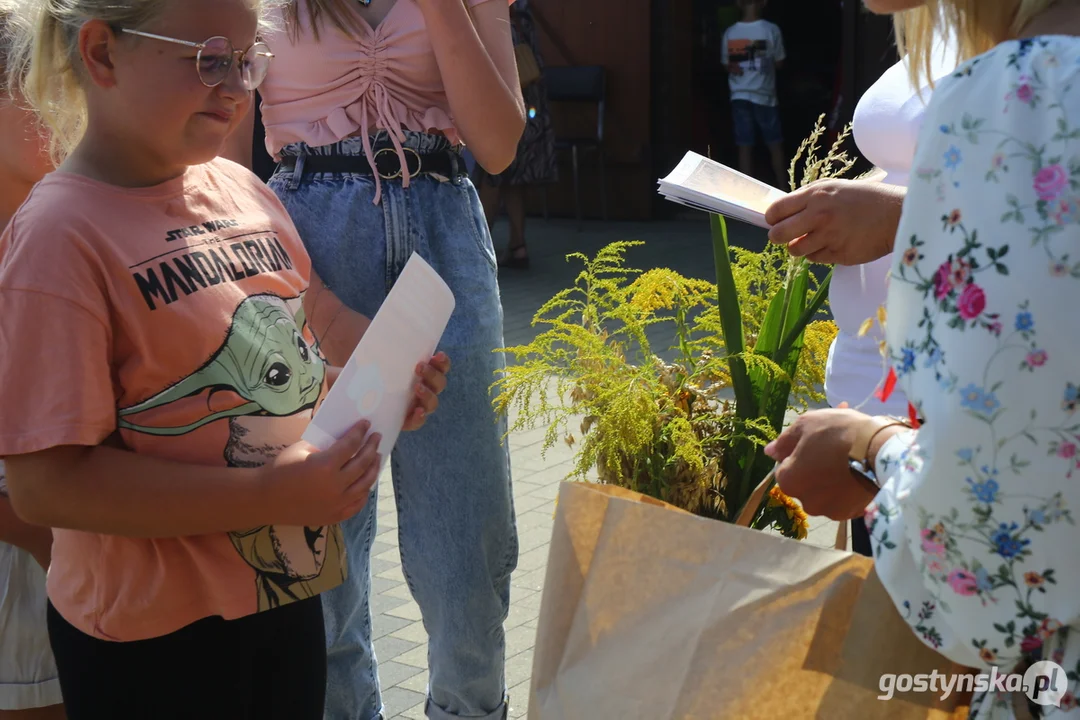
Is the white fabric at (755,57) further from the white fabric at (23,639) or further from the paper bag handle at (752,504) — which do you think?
the paper bag handle at (752,504)

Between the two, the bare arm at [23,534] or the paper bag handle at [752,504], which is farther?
the bare arm at [23,534]

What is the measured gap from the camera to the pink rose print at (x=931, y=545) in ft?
3.67

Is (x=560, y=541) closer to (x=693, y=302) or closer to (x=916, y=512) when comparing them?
(x=916, y=512)

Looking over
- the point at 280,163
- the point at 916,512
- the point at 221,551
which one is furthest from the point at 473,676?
the point at 916,512

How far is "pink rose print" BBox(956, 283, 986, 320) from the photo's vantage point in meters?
1.05

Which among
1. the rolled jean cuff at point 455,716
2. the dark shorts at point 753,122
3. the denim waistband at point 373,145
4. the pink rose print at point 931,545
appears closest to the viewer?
the pink rose print at point 931,545

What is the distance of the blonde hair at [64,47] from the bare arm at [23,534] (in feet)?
2.14

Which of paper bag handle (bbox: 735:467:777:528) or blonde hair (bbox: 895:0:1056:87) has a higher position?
blonde hair (bbox: 895:0:1056:87)

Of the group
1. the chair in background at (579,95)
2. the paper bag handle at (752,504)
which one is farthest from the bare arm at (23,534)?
the chair in background at (579,95)

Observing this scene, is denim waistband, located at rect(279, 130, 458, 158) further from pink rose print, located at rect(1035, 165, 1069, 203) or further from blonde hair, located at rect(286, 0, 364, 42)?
pink rose print, located at rect(1035, 165, 1069, 203)

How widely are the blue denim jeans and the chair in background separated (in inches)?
346

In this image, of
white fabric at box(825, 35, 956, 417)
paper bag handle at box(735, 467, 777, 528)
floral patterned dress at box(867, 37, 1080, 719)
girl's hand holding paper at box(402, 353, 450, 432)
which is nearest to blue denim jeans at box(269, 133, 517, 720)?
girl's hand holding paper at box(402, 353, 450, 432)

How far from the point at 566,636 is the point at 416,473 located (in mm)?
879

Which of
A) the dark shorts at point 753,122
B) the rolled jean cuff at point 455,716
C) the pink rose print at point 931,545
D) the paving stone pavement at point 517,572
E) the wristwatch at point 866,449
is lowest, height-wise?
the paving stone pavement at point 517,572
